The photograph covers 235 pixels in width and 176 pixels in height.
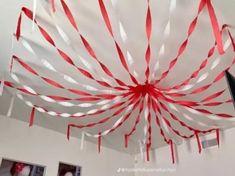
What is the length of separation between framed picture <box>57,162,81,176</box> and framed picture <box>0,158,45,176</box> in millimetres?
196

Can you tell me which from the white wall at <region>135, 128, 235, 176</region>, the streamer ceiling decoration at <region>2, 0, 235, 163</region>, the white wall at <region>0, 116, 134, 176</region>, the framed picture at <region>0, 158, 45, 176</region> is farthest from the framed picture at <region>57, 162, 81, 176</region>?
the white wall at <region>135, 128, 235, 176</region>

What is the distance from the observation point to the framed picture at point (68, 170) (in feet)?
8.05

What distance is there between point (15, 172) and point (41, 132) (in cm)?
48

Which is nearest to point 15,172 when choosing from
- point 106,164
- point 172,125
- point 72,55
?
point 106,164

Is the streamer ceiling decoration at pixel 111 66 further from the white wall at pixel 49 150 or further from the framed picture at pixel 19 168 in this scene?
the framed picture at pixel 19 168

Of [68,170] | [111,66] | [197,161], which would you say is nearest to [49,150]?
[68,170]

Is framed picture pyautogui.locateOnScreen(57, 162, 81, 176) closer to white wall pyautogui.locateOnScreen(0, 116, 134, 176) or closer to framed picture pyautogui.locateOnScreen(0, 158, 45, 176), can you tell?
white wall pyautogui.locateOnScreen(0, 116, 134, 176)

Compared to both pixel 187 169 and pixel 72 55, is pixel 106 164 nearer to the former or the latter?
pixel 187 169

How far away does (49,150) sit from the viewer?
2.45m

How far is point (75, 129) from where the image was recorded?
8.41 feet

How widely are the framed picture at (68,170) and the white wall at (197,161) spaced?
909mm

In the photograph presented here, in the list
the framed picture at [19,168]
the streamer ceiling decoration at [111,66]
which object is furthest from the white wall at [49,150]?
the streamer ceiling decoration at [111,66]

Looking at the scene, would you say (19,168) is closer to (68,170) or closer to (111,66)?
(68,170)

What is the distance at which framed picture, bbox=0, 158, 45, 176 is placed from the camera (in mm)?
2090
